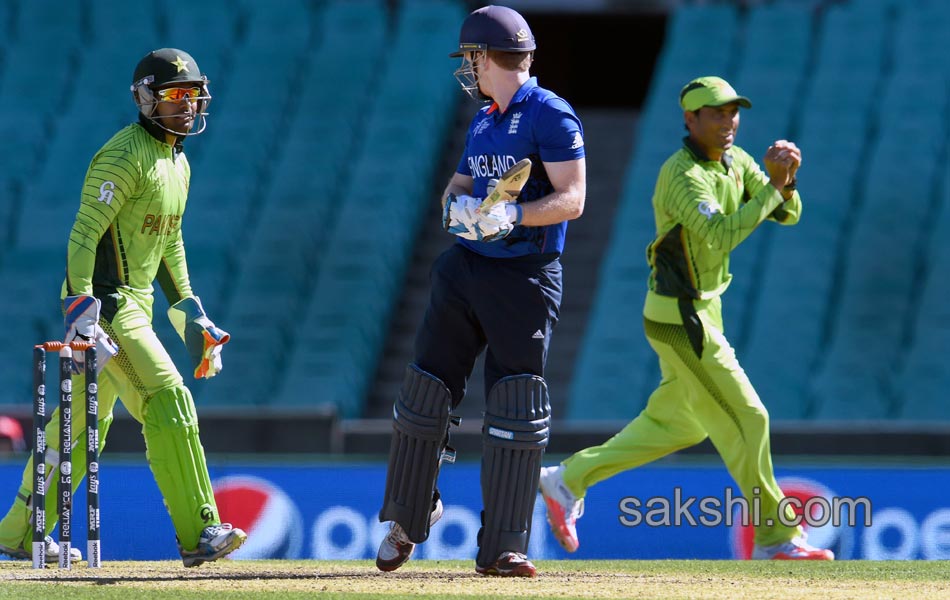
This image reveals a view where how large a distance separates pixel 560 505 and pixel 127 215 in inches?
98.8

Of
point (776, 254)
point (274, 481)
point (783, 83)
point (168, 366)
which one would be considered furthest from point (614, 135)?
point (168, 366)

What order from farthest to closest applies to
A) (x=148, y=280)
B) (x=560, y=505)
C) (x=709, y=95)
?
(x=560, y=505) → (x=709, y=95) → (x=148, y=280)

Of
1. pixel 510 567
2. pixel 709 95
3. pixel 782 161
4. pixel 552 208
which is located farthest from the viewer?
pixel 709 95

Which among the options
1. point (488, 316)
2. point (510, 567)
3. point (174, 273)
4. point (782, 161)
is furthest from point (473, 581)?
point (782, 161)

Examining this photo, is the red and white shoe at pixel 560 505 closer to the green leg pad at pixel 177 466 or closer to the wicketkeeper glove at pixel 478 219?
the green leg pad at pixel 177 466

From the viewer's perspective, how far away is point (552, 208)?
5922 mm

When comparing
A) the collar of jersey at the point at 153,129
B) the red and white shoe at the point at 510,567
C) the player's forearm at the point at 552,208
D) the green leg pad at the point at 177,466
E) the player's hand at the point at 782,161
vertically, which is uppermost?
the player's hand at the point at 782,161

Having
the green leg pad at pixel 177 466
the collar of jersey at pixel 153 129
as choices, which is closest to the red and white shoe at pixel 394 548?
the green leg pad at pixel 177 466

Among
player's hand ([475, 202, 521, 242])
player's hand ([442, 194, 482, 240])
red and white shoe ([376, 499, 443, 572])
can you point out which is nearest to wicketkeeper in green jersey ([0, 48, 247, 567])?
red and white shoe ([376, 499, 443, 572])

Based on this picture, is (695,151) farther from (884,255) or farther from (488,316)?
(884,255)

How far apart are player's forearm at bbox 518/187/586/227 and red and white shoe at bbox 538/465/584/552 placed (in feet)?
6.85

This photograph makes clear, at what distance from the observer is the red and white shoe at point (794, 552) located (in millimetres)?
7277

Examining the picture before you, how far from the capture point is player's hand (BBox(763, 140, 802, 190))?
7.12 m

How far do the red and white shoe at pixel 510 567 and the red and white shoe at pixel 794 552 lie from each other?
1647 mm
